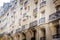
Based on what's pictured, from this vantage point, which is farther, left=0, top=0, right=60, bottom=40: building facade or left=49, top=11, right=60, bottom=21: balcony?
left=0, top=0, right=60, bottom=40: building facade

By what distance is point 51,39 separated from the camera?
95.1 ft

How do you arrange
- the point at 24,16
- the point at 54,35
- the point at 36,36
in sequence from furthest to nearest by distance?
the point at 24,16 → the point at 36,36 → the point at 54,35

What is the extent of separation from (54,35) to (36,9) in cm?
904

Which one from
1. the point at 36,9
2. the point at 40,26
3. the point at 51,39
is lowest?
the point at 51,39

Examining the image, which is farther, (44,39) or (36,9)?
(36,9)

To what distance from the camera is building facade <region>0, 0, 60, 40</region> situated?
93.9ft

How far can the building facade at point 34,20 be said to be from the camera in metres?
28.6

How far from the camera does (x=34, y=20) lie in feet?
119

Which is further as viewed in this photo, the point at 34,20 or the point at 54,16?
the point at 34,20

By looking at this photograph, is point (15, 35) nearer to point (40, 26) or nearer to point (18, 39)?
point (18, 39)

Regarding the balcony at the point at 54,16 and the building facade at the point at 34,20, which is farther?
the building facade at the point at 34,20

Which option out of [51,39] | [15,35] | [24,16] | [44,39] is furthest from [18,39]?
[51,39]

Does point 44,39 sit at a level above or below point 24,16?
below

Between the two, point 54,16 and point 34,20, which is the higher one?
point 34,20
